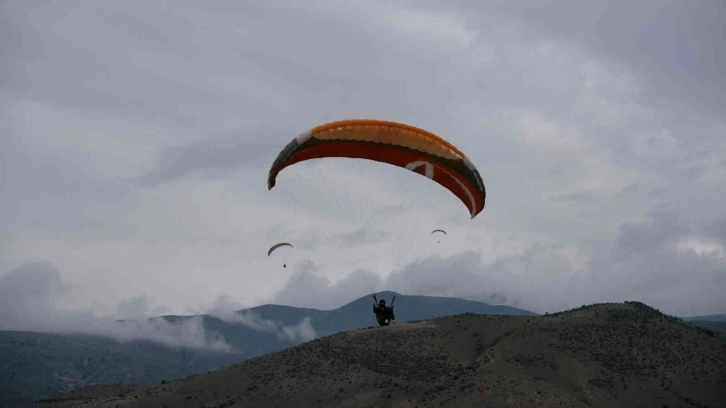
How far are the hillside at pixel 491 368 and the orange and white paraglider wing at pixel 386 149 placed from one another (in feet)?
67.0

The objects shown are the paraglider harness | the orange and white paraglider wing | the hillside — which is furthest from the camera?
the hillside

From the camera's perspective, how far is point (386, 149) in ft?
104

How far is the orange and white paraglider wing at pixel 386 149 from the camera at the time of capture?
3034 cm

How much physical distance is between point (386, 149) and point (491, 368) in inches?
1037

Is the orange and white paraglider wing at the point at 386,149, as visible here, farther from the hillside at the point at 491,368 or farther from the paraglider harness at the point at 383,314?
the hillside at the point at 491,368

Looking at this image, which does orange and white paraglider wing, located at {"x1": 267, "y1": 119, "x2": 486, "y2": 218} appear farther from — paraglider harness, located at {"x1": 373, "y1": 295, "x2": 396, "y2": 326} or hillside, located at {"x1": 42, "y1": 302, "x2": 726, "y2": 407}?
hillside, located at {"x1": 42, "y1": 302, "x2": 726, "y2": 407}

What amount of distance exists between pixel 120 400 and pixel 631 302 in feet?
180

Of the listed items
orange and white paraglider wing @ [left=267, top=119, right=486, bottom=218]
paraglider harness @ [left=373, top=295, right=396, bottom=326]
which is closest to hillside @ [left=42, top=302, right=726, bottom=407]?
paraglider harness @ [left=373, top=295, right=396, bottom=326]

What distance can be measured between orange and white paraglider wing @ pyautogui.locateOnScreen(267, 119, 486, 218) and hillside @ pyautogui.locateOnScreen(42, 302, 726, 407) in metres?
20.4

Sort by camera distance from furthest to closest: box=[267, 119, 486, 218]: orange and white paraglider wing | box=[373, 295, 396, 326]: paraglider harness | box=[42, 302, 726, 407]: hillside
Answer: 1. box=[42, 302, 726, 407]: hillside
2. box=[373, 295, 396, 326]: paraglider harness
3. box=[267, 119, 486, 218]: orange and white paraglider wing

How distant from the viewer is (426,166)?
3253 centimetres

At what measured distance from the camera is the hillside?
4612 cm

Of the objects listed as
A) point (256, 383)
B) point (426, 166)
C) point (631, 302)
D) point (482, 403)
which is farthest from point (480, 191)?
point (631, 302)

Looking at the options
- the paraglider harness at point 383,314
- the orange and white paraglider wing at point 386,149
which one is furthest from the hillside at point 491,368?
the orange and white paraglider wing at point 386,149
